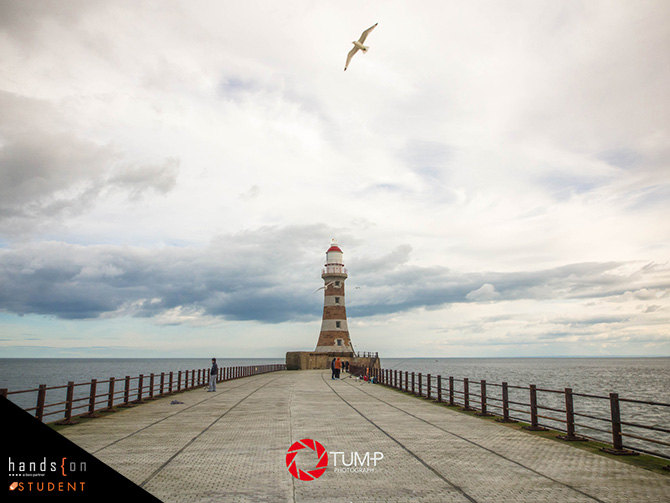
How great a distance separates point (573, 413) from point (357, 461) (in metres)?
6.12

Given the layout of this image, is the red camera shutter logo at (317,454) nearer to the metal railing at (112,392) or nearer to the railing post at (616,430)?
the metal railing at (112,392)

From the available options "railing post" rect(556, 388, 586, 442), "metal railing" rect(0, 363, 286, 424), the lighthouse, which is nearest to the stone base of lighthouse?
the lighthouse

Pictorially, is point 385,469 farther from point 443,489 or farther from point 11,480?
point 11,480

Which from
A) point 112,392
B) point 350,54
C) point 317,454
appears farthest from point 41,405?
point 350,54

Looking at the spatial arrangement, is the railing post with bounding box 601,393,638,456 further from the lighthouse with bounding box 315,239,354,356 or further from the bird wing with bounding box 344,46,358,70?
the lighthouse with bounding box 315,239,354,356

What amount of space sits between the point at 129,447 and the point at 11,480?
4.86 m

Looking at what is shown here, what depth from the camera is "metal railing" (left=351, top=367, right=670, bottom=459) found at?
10.7m

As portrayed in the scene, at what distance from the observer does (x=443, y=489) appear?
24.6 ft

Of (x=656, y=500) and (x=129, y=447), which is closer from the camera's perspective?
(x=656, y=500)

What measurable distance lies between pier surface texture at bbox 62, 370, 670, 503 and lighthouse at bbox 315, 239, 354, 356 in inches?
1845

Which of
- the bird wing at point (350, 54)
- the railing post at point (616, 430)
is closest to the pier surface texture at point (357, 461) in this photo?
the railing post at point (616, 430)

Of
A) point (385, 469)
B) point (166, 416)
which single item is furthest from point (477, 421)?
point (166, 416)

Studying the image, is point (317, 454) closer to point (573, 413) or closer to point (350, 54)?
point (573, 413)

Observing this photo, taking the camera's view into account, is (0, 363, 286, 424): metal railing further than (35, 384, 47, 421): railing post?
Yes
